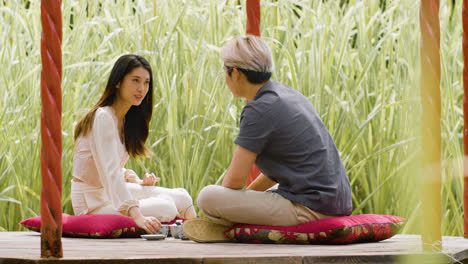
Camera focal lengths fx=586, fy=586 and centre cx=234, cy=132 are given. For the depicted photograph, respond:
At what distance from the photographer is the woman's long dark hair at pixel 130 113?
2.88 metres

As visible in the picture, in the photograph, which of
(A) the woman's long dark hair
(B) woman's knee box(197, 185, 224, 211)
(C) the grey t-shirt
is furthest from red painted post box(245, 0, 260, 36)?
(B) woman's knee box(197, 185, 224, 211)

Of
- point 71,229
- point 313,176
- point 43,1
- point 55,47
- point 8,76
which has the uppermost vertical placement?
point 43,1

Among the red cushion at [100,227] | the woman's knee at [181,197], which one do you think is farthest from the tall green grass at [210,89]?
the red cushion at [100,227]

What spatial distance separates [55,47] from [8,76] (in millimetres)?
2371

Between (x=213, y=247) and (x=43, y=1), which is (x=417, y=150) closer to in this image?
(x=43, y=1)

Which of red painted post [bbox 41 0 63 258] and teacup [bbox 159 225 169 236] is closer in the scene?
red painted post [bbox 41 0 63 258]

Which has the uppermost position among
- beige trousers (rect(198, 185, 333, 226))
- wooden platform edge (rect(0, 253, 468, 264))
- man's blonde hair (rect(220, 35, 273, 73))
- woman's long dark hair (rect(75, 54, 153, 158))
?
man's blonde hair (rect(220, 35, 273, 73))

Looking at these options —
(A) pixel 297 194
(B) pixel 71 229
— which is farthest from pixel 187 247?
(B) pixel 71 229

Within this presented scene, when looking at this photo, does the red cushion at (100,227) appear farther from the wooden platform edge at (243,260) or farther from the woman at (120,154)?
the wooden platform edge at (243,260)

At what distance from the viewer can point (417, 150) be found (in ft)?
1.24

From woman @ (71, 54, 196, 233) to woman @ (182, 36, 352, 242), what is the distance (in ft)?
1.50

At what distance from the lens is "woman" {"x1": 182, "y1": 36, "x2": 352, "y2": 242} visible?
2.27 meters

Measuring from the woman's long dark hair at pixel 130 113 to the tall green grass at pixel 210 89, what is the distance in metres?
0.24

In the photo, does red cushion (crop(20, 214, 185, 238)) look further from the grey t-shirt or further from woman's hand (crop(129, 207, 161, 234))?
the grey t-shirt
